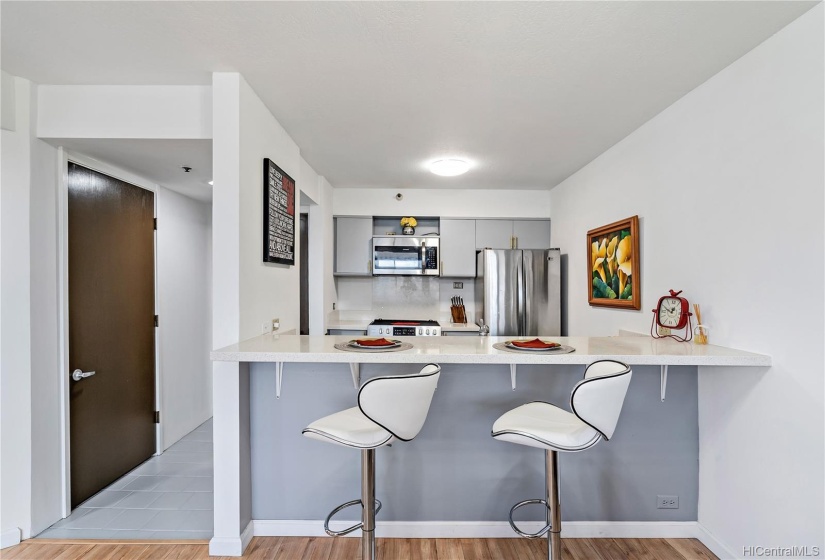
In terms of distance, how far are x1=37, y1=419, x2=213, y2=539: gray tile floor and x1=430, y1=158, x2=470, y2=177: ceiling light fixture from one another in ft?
9.39

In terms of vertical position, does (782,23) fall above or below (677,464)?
above

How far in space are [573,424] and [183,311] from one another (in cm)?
346

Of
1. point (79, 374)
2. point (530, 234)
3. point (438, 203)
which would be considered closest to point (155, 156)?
point (79, 374)

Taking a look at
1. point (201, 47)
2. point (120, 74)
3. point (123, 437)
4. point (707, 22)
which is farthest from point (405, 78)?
point (123, 437)

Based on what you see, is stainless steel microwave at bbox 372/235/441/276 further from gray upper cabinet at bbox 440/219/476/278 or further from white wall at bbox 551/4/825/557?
white wall at bbox 551/4/825/557

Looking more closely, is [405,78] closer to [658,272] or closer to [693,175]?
[693,175]

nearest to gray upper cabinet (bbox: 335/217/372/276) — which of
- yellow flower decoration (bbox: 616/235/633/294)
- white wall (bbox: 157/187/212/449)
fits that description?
white wall (bbox: 157/187/212/449)

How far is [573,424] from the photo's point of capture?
1700 millimetres

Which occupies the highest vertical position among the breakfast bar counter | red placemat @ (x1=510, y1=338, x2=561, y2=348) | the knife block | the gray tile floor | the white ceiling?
the white ceiling

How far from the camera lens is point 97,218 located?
2729 mm

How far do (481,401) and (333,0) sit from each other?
6.33 ft

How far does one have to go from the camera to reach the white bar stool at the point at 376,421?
4.89ft

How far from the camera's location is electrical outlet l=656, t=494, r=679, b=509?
2.23 m

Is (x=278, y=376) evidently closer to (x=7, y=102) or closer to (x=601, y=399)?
(x=601, y=399)
